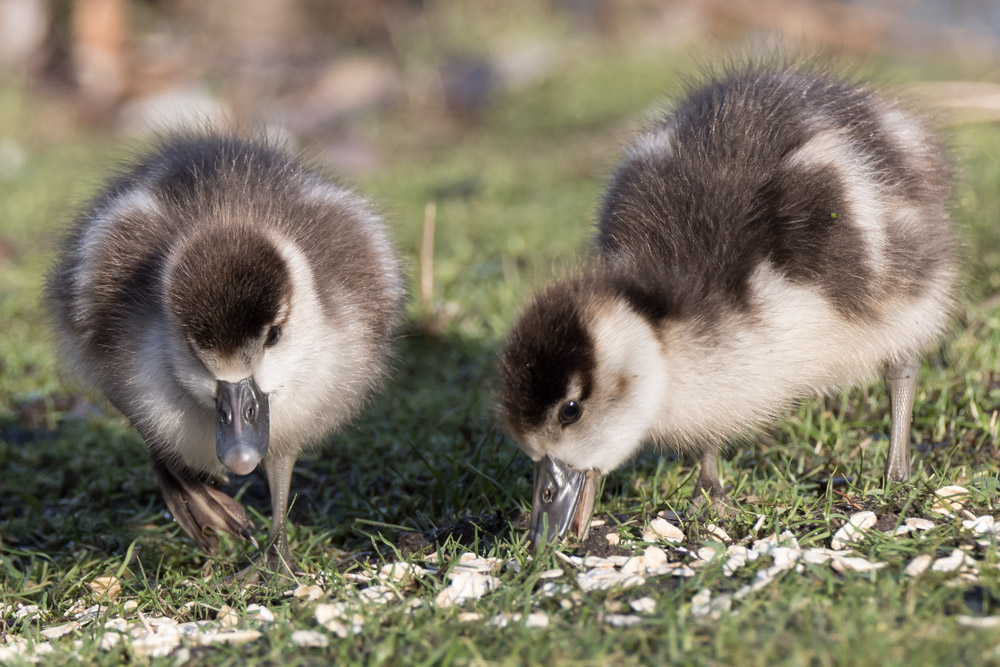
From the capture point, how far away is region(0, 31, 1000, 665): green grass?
2605mm

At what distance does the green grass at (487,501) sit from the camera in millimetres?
2605

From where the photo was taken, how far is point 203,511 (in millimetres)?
3916

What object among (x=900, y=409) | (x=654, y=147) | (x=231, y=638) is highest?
Answer: (x=654, y=147)

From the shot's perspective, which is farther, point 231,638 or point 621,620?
point 231,638

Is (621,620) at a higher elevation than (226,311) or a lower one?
lower

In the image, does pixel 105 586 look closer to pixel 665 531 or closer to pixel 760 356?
pixel 665 531

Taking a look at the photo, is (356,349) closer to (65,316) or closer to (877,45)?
(65,316)

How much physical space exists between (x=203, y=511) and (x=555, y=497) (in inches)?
55.7

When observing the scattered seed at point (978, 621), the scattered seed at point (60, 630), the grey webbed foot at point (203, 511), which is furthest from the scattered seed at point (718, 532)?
the scattered seed at point (60, 630)

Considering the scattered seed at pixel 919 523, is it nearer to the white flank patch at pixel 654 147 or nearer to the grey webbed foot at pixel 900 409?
the grey webbed foot at pixel 900 409

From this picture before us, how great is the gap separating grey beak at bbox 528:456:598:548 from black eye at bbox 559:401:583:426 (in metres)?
0.15

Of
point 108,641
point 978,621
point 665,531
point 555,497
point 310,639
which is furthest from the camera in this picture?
point 665,531

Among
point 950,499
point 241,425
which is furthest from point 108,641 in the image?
point 950,499

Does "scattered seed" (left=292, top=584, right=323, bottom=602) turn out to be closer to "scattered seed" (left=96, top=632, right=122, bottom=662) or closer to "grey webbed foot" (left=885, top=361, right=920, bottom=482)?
"scattered seed" (left=96, top=632, right=122, bottom=662)
